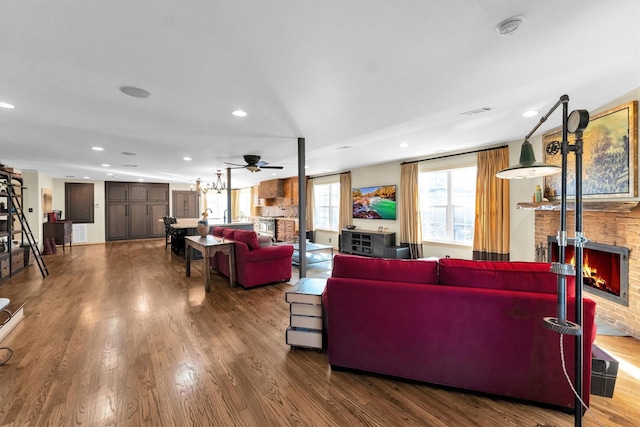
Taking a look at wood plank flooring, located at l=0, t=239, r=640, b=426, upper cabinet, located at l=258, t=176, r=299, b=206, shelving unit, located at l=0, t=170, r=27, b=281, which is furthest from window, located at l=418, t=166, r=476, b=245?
shelving unit, located at l=0, t=170, r=27, b=281

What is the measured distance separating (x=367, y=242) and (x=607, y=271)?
4146mm

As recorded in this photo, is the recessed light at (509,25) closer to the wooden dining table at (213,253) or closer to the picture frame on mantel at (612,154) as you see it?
the picture frame on mantel at (612,154)

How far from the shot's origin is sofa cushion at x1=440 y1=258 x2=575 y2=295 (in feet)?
5.68

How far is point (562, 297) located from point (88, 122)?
4583 mm

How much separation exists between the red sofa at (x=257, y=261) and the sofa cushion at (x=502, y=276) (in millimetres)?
2903

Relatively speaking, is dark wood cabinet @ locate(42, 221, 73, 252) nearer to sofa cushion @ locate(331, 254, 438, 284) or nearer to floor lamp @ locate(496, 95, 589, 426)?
sofa cushion @ locate(331, 254, 438, 284)

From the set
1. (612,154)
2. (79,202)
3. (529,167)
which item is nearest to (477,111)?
(612,154)

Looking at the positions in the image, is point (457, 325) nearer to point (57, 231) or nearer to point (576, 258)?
point (576, 258)

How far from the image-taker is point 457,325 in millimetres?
1793

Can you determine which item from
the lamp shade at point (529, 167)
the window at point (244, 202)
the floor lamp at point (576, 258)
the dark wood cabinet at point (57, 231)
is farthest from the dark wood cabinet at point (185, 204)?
the floor lamp at point (576, 258)

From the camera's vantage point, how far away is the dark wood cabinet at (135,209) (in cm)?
962

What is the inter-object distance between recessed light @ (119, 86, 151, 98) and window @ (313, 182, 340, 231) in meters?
6.01

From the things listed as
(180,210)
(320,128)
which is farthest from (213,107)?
(180,210)

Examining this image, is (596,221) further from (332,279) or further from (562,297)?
(332,279)
